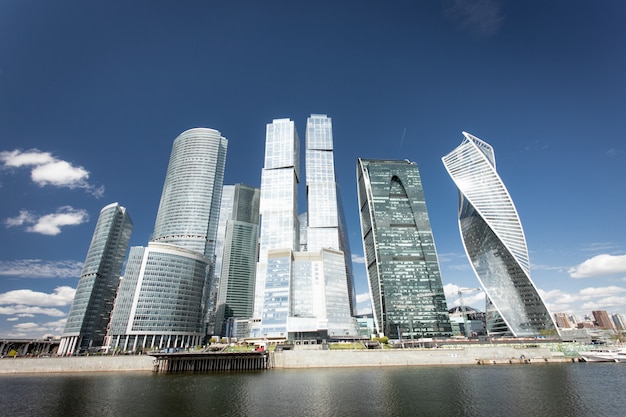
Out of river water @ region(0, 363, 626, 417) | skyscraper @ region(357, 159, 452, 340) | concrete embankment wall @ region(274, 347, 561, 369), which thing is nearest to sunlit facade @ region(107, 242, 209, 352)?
concrete embankment wall @ region(274, 347, 561, 369)

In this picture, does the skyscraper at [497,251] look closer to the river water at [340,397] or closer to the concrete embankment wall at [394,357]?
the concrete embankment wall at [394,357]

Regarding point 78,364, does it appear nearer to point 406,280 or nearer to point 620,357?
point 406,280

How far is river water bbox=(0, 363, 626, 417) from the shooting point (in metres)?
40.2

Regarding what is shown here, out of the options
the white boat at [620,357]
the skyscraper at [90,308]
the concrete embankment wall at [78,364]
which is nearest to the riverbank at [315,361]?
the concrete embankment wall at [78,364]

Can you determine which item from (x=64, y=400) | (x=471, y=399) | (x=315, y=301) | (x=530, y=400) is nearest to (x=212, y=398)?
(x=64, y=400)

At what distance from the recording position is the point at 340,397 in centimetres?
4862

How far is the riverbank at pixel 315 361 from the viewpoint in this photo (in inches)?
3856

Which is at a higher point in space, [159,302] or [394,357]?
[159,302]

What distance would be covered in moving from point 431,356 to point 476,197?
97039mm

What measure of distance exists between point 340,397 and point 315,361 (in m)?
52.6

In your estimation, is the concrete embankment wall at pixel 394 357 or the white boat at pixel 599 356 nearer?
the concrete embankment wall at pixel 394 357

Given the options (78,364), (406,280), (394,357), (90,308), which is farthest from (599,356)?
(90,308)

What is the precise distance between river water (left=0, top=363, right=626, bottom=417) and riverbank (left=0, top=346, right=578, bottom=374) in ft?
103

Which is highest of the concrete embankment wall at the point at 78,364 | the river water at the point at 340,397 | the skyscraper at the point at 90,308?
the skyscraper at the point at 90,308
